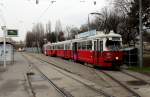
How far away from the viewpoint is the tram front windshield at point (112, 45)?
86.2 feet

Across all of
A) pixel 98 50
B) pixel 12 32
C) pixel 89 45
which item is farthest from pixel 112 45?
pixel 12 32

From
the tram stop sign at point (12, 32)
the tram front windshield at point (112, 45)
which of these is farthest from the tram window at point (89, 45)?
the tram stop sign at point (12, 32)

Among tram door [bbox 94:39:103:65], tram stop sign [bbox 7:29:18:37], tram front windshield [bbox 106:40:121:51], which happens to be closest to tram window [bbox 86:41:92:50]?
tram door [bbox 94:39:103:65]

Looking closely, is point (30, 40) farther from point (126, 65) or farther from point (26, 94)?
point (26, 94)

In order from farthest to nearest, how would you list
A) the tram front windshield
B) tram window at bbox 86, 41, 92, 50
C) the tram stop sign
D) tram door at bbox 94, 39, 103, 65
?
the tram stop sign → tram window at bbox 86, 41, 92, 50 → tram door at bbox 94, 39, 103, 65 → the tram front windshield

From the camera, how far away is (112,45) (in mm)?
26562

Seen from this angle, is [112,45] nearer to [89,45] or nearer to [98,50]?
[98,50]

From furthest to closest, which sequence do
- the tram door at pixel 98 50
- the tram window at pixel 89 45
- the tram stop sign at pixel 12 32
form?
the tram stop sign at pixel 12 32 < the tram window at pixel 89 45 < the tram door at pixel 98 50

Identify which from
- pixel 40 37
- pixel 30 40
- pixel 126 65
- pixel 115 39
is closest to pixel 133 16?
pixel 126 65

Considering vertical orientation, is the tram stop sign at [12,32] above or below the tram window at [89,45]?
above

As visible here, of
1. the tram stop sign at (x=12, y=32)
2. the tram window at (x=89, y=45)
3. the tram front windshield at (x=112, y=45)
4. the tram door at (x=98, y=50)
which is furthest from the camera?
the tram stop sign at (x=12, y=32)

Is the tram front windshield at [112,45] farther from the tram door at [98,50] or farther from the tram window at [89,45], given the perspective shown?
the tram window at [89,45]

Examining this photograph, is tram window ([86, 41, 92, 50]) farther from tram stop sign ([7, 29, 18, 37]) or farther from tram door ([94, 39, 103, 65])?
tram stop sign ([7, 29, 18, 37])

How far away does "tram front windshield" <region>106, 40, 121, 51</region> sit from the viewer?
2628cm
